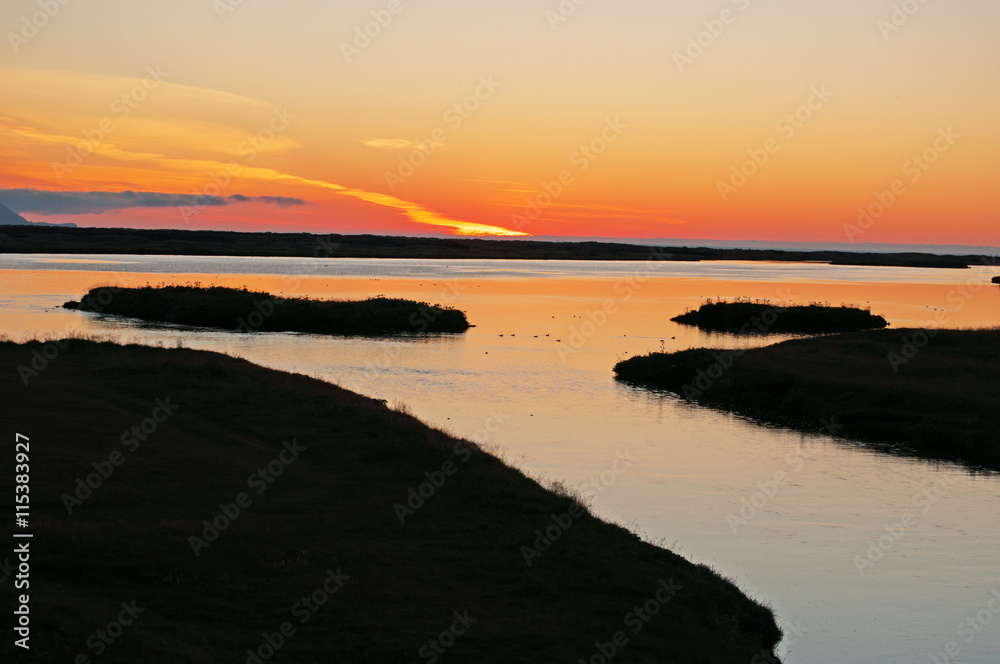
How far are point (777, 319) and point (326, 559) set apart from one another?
84517mm

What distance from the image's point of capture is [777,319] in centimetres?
9594

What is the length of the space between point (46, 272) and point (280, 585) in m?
154

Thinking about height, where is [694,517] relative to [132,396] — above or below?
below

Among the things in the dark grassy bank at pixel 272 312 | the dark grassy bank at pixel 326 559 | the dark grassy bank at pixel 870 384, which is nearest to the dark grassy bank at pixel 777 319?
the dark grassy bank at pixel 272 312

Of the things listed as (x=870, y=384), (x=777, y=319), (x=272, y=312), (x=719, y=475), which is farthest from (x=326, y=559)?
(x=777, y=319)

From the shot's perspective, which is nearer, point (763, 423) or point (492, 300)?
point (763, 423)

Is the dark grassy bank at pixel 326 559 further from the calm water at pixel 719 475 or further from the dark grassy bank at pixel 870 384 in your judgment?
the dark grassy bank at pixel 870 384

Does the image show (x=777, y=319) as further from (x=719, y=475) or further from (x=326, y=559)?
(x=326, y=559)

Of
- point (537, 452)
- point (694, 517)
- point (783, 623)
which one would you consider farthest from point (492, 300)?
point (783, 623)

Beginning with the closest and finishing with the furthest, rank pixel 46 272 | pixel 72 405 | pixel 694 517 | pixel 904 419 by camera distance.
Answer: pixel 694 517 → pixel 72 405 → pixel 904 419 → pixel 46 272

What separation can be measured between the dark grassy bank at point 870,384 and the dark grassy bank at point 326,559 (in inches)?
876

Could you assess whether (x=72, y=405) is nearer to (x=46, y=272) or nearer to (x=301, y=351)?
(x=301, y=351)

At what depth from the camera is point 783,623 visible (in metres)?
20.5

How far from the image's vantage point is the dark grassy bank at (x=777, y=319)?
93.1 metres
